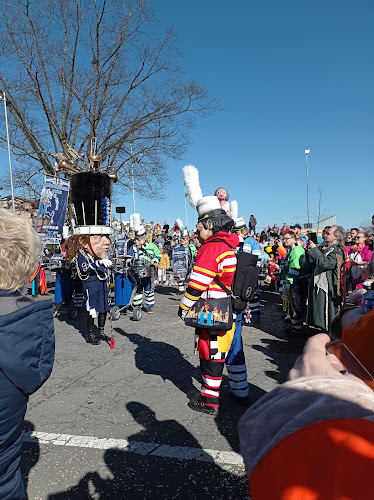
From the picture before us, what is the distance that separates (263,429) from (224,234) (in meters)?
3.00

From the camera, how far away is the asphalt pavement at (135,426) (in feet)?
8.41

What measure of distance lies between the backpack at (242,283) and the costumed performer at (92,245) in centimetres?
319

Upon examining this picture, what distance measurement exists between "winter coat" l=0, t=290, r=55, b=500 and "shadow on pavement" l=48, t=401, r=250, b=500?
952mm

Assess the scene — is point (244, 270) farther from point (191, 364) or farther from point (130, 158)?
point (130, 158)

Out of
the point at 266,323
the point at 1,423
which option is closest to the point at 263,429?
the point at 1,423

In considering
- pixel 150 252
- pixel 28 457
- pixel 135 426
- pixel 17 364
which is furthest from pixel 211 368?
pixel 150 252

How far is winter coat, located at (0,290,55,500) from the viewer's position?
4.97ft

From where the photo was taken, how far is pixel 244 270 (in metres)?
3.70

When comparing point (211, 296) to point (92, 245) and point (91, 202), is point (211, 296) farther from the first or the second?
point (91, 202)

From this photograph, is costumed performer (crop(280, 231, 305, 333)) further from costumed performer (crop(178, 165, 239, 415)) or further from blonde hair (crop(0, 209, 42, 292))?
blonde hair (crop(0, 209, 42, 292))

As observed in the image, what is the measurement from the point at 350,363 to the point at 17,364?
1314 mm

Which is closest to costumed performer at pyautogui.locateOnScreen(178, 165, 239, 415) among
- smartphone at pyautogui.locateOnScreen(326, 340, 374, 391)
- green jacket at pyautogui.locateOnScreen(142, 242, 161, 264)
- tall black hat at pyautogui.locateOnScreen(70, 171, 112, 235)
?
smartphone at pyautogui.locateOnScreen(326, 340, 374, 391)

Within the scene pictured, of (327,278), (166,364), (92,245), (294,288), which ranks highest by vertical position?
(92,245)

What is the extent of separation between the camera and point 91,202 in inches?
257
